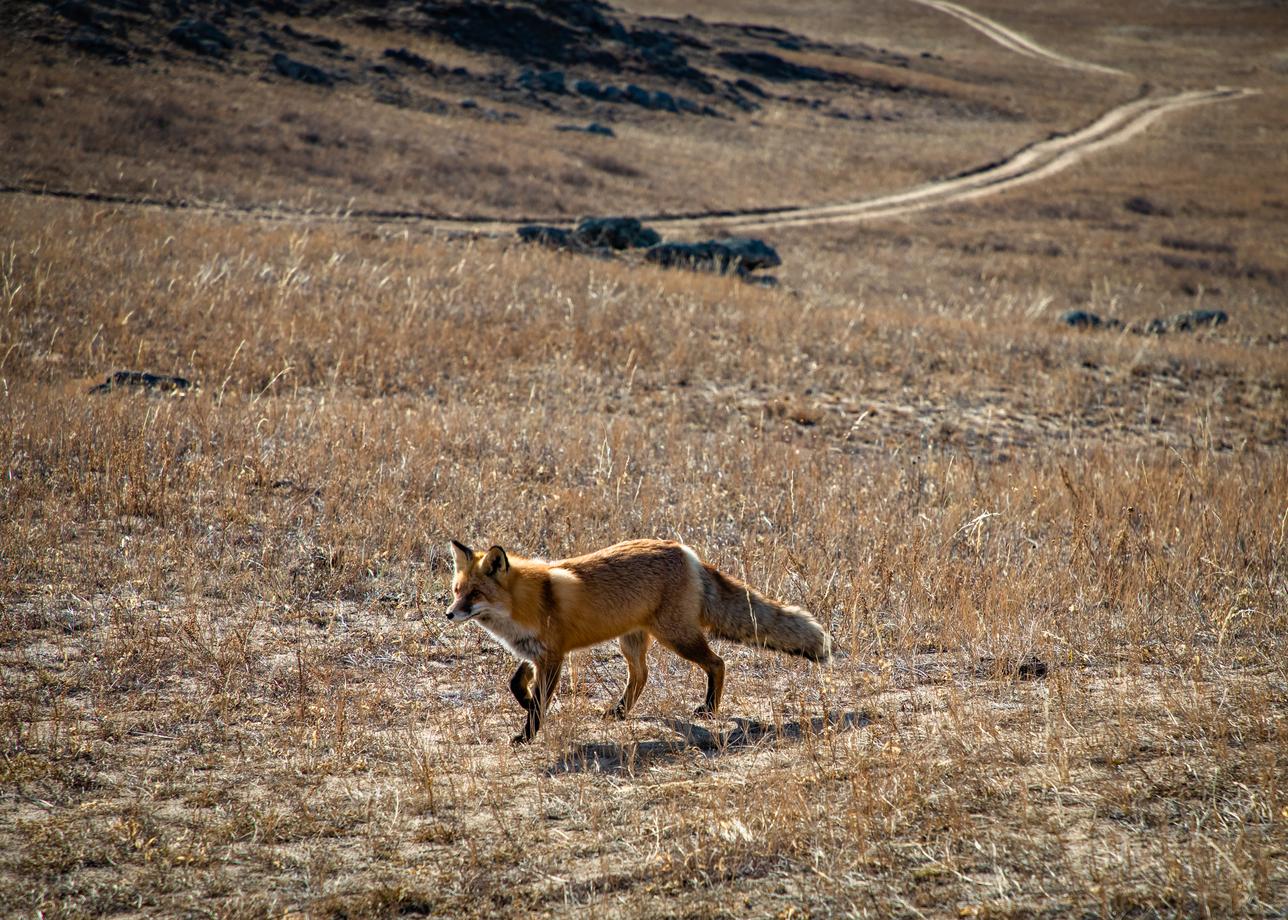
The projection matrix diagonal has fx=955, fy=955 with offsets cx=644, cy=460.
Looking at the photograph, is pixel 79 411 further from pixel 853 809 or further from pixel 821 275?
pixel 821 275

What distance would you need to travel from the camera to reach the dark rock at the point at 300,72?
44344 mm

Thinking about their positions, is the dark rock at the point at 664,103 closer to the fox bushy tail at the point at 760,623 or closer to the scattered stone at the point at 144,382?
the scattered stone at the point at 144,382

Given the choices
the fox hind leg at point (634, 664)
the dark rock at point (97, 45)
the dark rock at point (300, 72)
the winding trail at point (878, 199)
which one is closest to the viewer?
the fox hind leg at point (634, 664)

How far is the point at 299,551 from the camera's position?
7625 mm

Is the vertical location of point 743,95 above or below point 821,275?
above

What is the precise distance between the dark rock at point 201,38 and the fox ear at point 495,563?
4653 centimetres

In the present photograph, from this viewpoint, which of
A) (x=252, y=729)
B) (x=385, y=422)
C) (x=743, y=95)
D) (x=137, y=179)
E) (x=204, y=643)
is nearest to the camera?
(x=252, y=729)

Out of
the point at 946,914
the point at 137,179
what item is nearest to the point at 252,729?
the point at 946,914

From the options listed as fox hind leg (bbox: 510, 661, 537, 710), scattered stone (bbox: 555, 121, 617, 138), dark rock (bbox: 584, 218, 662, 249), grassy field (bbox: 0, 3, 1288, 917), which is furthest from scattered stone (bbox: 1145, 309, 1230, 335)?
scattered stone (bbox: 555, 121, 617, 138)

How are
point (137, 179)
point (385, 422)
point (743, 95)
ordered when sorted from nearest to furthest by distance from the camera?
point (385, 422) → point (137, 179) → point (743, 95)

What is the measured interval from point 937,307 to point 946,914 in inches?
880

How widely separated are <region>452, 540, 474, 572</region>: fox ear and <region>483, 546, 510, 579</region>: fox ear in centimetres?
9

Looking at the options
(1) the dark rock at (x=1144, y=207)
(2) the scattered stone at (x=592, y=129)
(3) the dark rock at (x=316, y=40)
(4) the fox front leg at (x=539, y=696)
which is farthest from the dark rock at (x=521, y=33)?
(4) the fox front leg at (x=539, y=696)

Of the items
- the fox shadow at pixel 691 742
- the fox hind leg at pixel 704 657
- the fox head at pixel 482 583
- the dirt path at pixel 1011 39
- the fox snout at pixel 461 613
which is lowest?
the fox shadow at pixel 691 742
